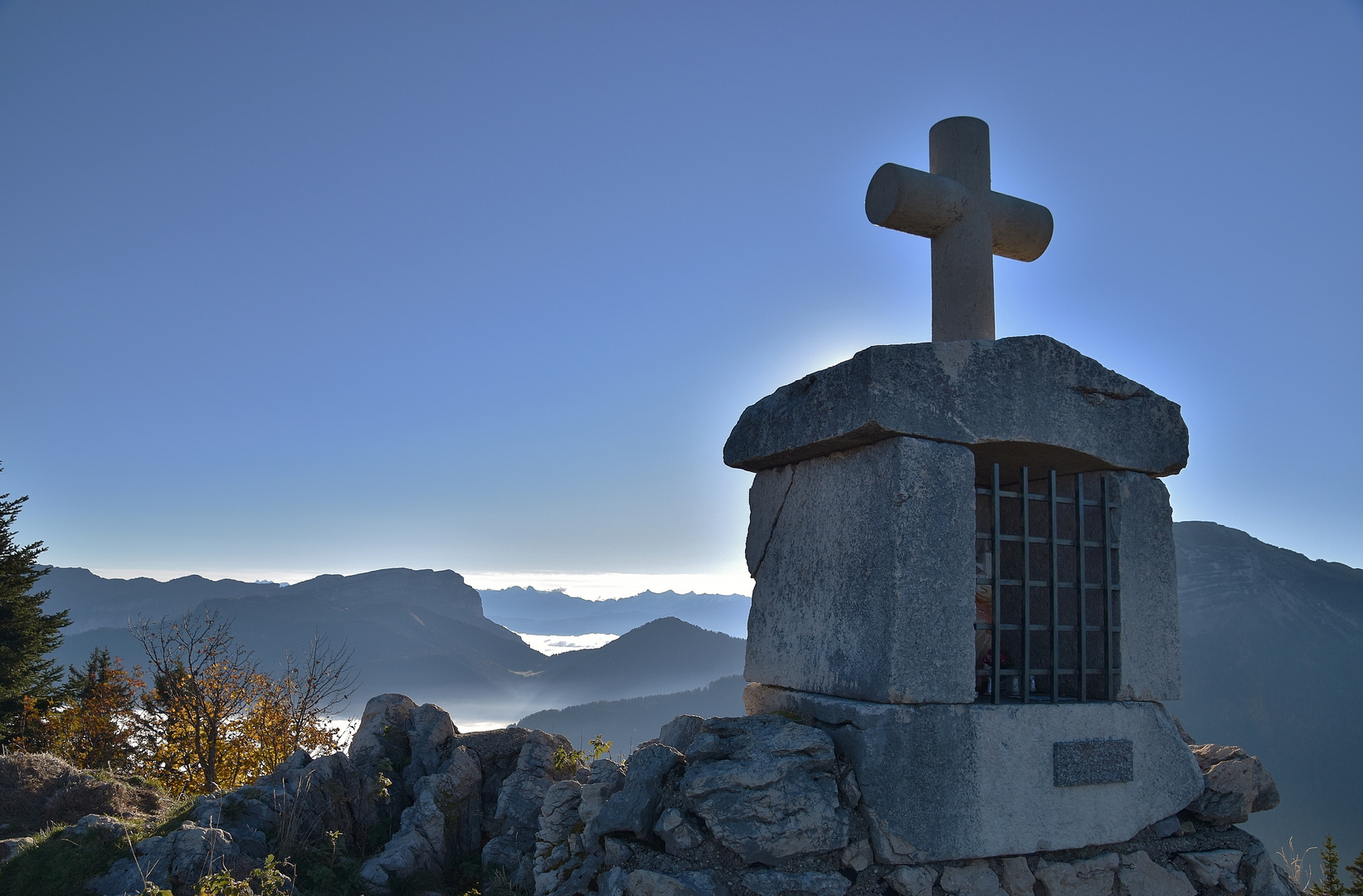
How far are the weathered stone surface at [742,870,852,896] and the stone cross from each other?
2804 millimetres

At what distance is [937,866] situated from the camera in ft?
12.0

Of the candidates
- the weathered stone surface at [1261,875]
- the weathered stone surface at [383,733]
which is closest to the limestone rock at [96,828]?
the weathered stone surface at [383,733]

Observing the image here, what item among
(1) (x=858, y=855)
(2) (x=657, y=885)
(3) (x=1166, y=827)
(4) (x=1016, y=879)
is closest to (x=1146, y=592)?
(3) (x=1166, y=827)

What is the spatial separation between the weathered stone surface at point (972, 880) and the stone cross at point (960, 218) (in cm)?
264

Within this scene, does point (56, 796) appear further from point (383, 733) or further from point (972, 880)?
point (972, 880)

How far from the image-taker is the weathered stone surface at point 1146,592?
4316 mm

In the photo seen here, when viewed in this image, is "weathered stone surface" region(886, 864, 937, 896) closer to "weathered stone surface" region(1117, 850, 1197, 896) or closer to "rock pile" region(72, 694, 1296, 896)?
"rock pile" region(72, 694, 1296, 896)

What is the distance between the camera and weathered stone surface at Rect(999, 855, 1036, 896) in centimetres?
372

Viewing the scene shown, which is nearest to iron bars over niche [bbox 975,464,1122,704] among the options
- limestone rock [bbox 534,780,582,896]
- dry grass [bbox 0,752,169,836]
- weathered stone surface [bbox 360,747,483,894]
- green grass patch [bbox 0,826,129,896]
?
limestone rock [bbox 534,780,582,896]

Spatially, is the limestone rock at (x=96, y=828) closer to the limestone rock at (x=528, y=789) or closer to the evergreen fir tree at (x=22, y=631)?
the limestone rock at (x=528, y=789)

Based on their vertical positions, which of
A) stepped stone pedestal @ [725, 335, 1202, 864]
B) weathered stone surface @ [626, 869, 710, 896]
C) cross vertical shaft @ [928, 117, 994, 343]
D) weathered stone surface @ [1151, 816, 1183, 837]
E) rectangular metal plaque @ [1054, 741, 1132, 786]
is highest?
cross vertical shaft @ [928, 117, 994, 343]

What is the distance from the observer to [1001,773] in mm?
3756

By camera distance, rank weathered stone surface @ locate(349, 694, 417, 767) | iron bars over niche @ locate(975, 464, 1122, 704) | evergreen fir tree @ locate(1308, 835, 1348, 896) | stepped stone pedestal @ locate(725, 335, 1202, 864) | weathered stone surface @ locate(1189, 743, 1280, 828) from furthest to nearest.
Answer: weathered stone surface @ locate(349, 694, 417, 767) → evergreen fir tree @ locate(1308, 835, 1348, 896) → weathered stone surface @ locate(1189, 743, 1280, 828) → iron bars over niche @ locate(975, 464, 1122, 704) → stepped stone pedestal @ locate(725, 335, 1202, 864)

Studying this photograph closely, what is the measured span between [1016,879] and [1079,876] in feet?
1.13
